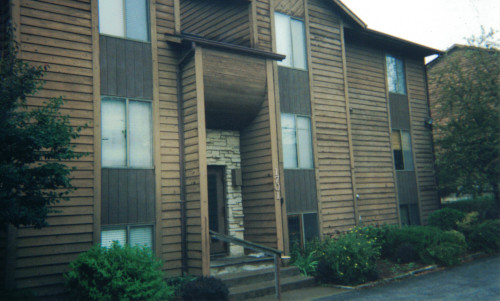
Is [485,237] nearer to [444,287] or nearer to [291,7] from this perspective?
[444,287]

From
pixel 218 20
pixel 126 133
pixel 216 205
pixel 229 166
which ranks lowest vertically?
pixel 216 205

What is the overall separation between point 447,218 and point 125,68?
1157 centimetres

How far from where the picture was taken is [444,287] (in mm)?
9906

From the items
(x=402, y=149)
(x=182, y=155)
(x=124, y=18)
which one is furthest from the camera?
(x=402, y=149)

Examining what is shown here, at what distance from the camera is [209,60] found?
10.5 m

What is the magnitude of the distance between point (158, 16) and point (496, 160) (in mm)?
12308

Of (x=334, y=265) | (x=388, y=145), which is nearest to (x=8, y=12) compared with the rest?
(x=334, y=265)

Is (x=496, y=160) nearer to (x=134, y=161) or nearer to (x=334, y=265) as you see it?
(x=334, y=265)

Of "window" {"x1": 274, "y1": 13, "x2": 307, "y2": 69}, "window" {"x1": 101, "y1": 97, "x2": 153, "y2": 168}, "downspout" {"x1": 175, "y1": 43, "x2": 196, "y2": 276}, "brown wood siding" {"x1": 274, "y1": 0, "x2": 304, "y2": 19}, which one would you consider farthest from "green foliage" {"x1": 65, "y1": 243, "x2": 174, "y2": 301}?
"brown wood siding" {"x1": 274, "y1": 0, "x2": 304, "y2": 19}

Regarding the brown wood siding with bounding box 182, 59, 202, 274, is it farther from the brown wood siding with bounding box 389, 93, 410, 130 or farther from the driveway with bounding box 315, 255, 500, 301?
the brown wood siding with bounding box 389, 93, 410, 130

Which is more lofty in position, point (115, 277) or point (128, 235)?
point (128, 235)

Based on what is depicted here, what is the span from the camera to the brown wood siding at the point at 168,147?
33.1ft

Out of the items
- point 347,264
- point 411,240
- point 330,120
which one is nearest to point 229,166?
point 330,120

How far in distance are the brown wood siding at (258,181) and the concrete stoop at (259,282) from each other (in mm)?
889
